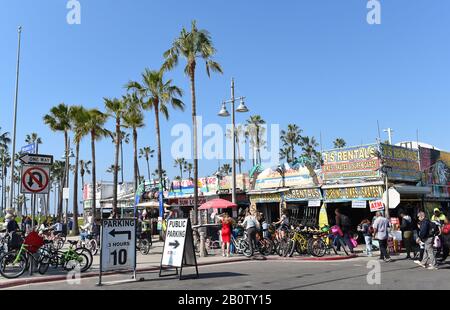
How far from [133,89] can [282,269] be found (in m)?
21.0

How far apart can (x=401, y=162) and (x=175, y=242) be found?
15.1 m

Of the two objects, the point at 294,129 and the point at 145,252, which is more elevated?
the point at 294,129

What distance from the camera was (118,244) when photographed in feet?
36.7

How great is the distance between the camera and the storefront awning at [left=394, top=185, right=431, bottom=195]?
21.2m

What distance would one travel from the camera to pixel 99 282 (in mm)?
10602

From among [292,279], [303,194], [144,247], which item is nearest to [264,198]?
[303,194]

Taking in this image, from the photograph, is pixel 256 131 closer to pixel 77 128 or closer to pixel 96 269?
pixel 77 128

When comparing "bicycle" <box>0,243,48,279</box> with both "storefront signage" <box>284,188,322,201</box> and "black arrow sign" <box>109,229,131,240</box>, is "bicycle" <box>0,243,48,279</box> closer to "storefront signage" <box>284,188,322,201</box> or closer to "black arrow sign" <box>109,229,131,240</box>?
"black arrow sign" <box>109,229,131,240</box>

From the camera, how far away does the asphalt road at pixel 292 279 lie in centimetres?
997

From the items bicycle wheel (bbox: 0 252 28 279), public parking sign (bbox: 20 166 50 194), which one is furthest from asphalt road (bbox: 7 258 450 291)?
public parking sign (bbox: 20 166 50 194)

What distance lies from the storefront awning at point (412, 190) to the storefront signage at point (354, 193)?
2.97 ft

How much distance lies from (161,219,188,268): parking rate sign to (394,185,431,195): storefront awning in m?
12.7
